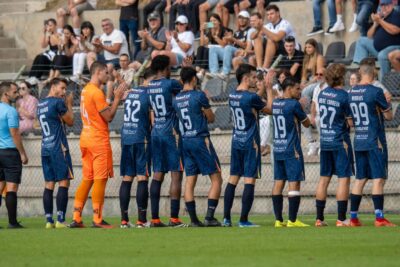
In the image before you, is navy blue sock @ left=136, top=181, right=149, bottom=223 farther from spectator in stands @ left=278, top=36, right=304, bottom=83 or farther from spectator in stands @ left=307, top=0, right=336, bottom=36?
spectator in stands @ left=307, top=0, right=336, bottom=36

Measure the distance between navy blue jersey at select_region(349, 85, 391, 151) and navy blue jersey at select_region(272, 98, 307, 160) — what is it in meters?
0.75

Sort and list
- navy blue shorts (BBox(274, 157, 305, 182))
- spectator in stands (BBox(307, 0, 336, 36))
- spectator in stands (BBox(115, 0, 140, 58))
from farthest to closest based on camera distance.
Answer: spectator in stands (BBox(115, 0, 140, 58)), spectator in stands (BBox(307, 0, 336, 36)), navy blue shorts (BBox(274, 157, 305, 182))

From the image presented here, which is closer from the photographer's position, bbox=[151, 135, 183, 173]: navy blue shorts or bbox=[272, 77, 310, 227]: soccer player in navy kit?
bbox=[272, 77, 310, 227]: soccer player in navy kit

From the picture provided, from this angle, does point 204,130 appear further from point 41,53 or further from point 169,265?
point 41,53

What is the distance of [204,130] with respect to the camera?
19.1m

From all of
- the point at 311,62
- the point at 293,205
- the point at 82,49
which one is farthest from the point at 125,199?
the point at 82,49

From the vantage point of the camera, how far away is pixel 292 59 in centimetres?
2502

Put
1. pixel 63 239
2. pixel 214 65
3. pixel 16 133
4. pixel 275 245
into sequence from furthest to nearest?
pixel 214 65, pixel 16 133, pixel 63 239, pixel 275 245

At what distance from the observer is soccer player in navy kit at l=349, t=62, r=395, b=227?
18422mm

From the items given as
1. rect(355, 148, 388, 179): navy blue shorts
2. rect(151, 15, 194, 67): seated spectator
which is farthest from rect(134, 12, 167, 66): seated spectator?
rect(355, 148, 388, 179): navy blue shorts

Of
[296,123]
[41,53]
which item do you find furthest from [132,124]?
[41,53]

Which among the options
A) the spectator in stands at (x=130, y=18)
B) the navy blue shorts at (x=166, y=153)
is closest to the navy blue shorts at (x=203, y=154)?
the navy blue shorts at (x=166, y=153)

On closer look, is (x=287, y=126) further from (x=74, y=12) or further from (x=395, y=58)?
(x=74, y=12)

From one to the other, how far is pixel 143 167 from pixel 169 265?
6.47 meters
